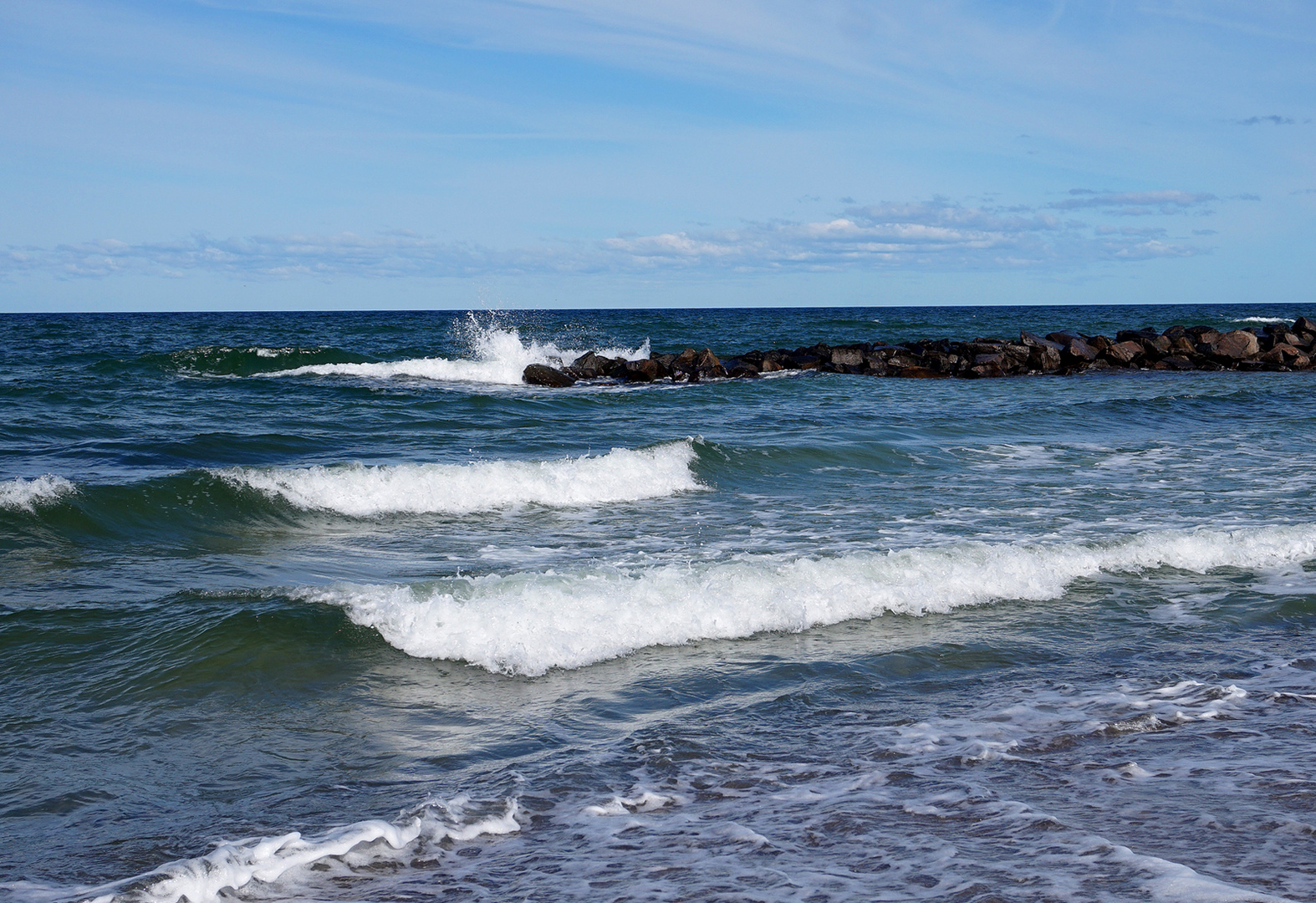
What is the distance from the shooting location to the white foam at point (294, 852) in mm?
3492

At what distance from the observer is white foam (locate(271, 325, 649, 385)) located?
→ 2752cm

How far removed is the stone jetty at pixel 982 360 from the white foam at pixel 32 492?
16.7m

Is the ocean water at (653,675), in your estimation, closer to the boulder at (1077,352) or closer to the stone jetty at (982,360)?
the stone jetty at (982,360)

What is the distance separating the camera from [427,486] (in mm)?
11719

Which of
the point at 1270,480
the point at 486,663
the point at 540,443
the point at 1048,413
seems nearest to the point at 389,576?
the point at 486,663

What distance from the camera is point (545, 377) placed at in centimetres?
2620

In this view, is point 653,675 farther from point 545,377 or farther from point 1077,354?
point 1077,354

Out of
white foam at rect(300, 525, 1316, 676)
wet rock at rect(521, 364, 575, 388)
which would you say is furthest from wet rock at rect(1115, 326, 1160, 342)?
white foam at rect(300, 525, 1316, 676)

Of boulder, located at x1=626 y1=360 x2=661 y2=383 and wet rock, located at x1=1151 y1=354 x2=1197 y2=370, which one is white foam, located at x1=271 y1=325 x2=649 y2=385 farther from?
wet rock, located at x1=1151 y1=354 x2=1197 y2=370

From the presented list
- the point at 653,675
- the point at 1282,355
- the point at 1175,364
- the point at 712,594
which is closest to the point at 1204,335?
the point at 1282,355

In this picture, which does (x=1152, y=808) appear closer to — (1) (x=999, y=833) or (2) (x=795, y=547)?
(1) (x=999, y=833)

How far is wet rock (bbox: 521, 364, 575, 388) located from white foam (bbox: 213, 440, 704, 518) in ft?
43.2

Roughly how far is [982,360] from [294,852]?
26386 mm

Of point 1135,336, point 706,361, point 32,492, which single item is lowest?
point 32,492
